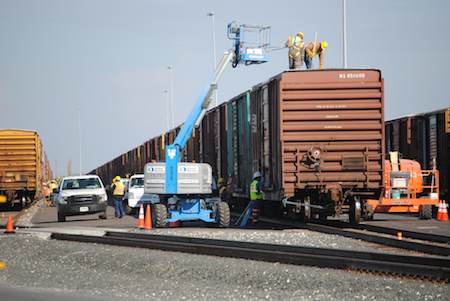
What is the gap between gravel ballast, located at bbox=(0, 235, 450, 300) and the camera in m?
9.32

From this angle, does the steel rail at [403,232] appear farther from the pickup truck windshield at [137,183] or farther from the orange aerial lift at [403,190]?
the pickup truck windshield at [137,183]

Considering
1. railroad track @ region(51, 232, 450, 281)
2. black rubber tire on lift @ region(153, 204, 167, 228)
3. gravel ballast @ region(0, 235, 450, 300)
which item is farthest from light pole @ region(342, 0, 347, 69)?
gravel ballast @ region(0, 235, 450, 300)

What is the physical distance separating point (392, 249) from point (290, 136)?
18.5 ft

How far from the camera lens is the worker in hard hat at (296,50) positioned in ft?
84.5

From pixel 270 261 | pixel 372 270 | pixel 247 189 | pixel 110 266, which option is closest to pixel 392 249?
pixel 270 261

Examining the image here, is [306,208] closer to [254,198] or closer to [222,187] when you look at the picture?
[254,198]

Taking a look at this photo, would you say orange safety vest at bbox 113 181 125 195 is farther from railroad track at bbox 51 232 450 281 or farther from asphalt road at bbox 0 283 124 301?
asphalt road at bbox 0 283 124 301

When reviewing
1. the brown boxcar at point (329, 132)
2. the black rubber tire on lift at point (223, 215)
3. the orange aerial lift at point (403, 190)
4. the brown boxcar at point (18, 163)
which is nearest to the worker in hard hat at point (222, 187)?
the black rubber tire on lift at point (223, 215)

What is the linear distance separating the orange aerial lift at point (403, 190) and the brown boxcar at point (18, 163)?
19.8 m

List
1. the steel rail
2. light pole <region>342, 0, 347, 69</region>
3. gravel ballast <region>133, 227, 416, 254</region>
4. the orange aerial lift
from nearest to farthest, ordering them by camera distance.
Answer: gravel ballast <region>133, 227, 416, 254</region>, the steel rail, the orange aerial lift, light pole <region>342, 0, 347, 69</region>

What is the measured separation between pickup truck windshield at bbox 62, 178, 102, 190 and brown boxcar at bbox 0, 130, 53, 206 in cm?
894

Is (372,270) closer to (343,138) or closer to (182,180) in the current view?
(343,138)

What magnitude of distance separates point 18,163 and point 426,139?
19283 millimetres

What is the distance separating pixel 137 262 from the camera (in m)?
13.2
